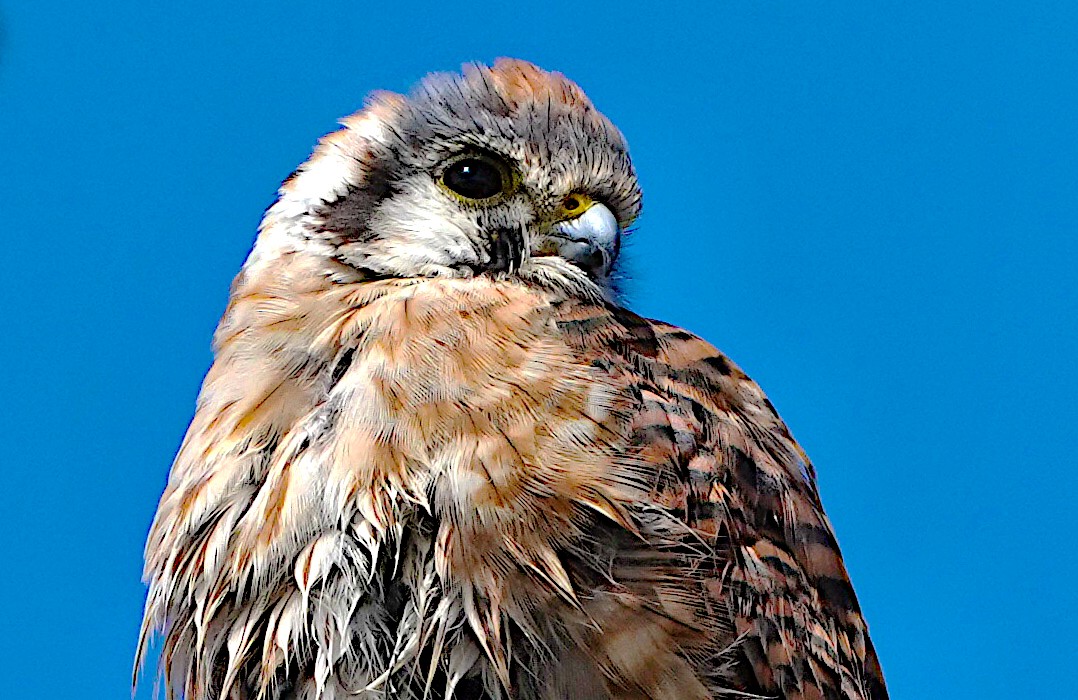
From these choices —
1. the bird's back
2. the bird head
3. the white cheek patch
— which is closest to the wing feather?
the bird's back

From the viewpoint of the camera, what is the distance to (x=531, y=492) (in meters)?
1.44

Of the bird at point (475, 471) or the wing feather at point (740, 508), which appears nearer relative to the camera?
the bird at point (475, 471)

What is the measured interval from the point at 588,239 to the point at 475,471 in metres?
0.58

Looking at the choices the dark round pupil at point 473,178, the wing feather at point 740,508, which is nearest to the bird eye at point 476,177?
the dark round pupil at point 473,178

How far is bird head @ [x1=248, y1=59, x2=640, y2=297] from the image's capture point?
1805mm

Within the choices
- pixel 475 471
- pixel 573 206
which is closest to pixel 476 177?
pixel 573 206

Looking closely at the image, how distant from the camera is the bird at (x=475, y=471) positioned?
1.43m

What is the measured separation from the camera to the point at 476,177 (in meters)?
1.84

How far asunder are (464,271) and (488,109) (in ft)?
0.93

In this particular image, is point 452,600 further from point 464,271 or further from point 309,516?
point 464,271

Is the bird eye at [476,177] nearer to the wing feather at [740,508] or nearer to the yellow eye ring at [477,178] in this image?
the yellow eye ring at [477,178]

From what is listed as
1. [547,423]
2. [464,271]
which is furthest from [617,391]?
[464,271]

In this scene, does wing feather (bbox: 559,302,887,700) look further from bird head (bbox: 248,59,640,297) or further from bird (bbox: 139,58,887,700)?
bird head (bbox: 248,59,640,297)

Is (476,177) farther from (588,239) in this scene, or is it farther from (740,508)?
(740,508)
